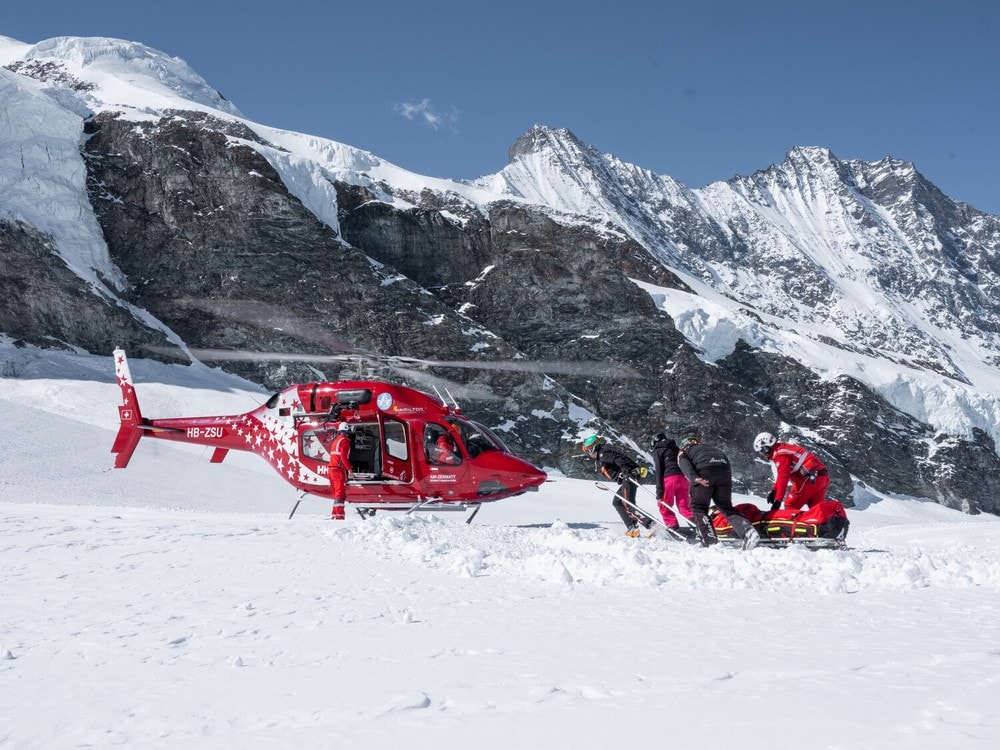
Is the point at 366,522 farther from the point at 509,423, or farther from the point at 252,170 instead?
the point at 252,170

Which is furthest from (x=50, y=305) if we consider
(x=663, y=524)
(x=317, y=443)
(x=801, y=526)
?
(x=801, y=526)

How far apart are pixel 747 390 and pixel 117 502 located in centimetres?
4572

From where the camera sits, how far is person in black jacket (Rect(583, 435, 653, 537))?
31.8ft

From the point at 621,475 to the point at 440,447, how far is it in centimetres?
313

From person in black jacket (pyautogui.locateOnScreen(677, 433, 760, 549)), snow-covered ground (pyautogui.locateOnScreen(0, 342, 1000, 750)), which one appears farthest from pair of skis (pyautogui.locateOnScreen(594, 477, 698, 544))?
snow-covered ground (pyautogui.locateOnScreen(0, 342, 1000, 750))

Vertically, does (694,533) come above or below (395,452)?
below

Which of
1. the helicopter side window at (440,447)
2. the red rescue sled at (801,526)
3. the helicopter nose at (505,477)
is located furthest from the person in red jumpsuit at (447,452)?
the red rescue sled at (801,526)

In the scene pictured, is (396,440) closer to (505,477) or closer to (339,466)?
(339,466)

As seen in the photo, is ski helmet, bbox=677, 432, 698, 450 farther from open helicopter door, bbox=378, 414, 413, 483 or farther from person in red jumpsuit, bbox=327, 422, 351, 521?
person in red jumpsuit, bbox=327, 422, 351, 521

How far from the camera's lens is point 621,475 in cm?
992

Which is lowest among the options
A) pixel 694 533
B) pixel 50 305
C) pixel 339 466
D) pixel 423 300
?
pixel 694 533

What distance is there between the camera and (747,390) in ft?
174

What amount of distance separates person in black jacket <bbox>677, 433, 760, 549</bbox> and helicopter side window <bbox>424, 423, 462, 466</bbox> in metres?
4.31

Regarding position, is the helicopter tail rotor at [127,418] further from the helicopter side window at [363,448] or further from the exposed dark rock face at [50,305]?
the exposed dark rock face at [50,305]
